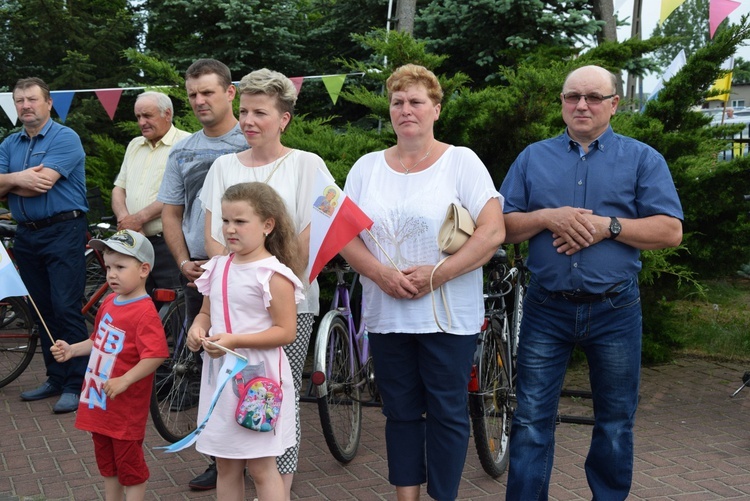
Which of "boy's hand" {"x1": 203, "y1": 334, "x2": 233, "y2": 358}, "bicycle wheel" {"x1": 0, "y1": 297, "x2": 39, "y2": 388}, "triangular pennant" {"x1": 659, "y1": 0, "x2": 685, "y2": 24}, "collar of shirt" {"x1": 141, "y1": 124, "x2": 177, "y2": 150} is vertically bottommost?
"bicycle wheel" {"x1": 0, "y1": 297, "x2": 39, "y2": 388}

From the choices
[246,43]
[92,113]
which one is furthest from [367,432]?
[92,113]

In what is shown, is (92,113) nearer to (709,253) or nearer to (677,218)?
(709,253)

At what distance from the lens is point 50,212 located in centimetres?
615

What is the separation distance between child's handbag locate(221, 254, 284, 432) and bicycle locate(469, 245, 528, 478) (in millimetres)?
1422

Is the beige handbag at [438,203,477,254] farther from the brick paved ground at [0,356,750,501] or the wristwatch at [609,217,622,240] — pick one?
the brick paved ground at [0,356,750,501]

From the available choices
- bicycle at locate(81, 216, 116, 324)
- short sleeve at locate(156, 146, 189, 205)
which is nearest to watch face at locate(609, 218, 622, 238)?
short sleeve at locate(156, 146, 189, 205)

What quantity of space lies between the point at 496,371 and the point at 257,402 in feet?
6.14

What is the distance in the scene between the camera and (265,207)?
11.3 feet

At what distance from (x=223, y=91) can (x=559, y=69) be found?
2972mm

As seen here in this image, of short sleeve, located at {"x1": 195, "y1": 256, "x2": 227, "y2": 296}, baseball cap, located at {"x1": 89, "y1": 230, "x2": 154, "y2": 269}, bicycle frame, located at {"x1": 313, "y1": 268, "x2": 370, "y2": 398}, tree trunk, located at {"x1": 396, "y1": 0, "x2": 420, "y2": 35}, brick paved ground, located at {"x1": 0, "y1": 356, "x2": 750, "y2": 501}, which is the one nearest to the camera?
short sleeve, located at {"x1": 195, "y1": 256, "x2": 227, "y2": 296}

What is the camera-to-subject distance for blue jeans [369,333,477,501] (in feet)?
12.2

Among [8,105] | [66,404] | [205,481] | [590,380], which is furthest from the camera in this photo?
[8,105]

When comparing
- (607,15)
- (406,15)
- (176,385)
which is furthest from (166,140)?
(607,15)

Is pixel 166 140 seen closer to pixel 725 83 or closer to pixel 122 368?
pixel 122 368
